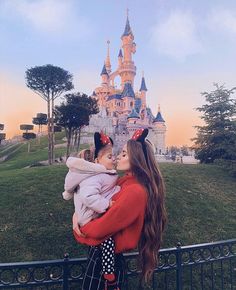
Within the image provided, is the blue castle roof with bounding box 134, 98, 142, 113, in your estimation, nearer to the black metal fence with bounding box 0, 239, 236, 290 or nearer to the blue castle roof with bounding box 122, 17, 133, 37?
the blue castle roof with bounding box 122, 17, 133, 37

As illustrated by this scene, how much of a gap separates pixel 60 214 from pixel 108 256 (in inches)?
323

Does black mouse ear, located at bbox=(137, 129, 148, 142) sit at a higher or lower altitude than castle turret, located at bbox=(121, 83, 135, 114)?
lower

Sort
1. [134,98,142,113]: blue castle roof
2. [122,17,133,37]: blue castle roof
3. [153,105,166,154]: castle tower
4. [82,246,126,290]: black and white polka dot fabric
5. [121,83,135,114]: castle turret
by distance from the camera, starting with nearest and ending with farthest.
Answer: [82,246,126,290]: black and white polka dot fabric → [153,105,166,154]: castle tower → [121,83,135,114]: castle turret → [134,98,142,113]: blue castle roof → [122,17,133,37]: blue castle roof

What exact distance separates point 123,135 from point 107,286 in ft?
181

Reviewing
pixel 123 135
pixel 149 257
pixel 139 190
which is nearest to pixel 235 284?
pixel 149 257

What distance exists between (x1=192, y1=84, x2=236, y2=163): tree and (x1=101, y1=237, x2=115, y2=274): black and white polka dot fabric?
60.8 feet

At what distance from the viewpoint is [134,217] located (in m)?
3.10

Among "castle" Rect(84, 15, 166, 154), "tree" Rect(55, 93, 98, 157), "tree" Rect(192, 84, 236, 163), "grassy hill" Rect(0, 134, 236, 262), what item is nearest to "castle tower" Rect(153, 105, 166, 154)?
"castle" Rect(84, 15, 166, 154)

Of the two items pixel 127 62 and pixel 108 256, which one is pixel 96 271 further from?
pixel 127 62

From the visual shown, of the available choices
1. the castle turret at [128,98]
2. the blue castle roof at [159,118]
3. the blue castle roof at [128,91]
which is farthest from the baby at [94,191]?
the blue castle roof at [128,91]

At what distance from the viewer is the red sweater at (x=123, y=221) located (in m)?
3.00

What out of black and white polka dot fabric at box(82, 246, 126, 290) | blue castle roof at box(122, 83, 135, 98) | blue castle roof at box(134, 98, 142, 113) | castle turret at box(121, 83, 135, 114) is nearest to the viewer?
black and white polka dot fabric at box(82, 246, 126, 290)

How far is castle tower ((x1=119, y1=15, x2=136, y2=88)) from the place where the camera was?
70062 millimetres

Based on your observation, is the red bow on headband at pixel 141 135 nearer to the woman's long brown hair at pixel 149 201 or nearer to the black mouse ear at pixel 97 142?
the woman's long brown hair at pixel 149 201
